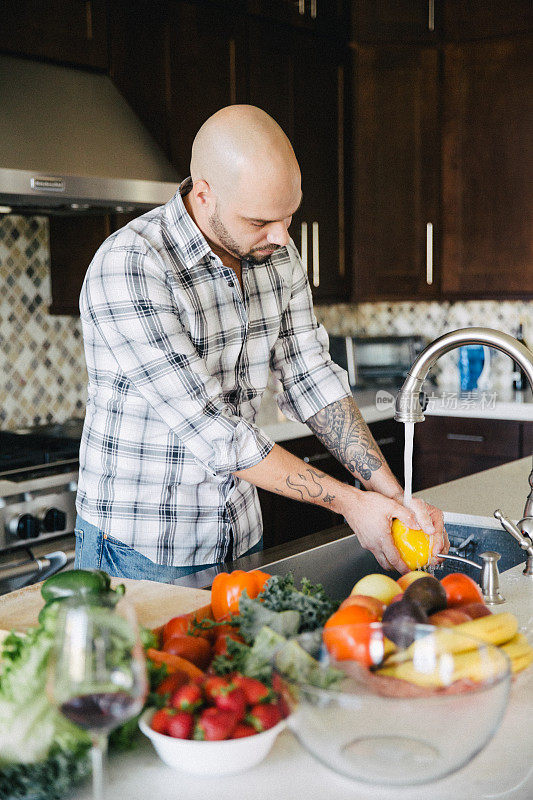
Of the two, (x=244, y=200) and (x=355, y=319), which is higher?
(x=244, y=200)

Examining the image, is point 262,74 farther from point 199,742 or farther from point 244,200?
point 199,742

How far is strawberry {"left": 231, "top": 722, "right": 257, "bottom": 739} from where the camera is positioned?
0.75 meters

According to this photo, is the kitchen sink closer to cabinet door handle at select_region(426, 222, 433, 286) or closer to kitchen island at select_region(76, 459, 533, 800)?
kitchen island at select_region(76, 459, 533, 800)

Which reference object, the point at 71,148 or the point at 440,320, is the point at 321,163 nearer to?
the point at 440,320

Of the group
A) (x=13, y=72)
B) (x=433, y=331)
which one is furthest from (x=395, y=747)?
(x=433, y=331)

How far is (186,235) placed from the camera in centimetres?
157

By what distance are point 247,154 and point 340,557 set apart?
2.36 feet

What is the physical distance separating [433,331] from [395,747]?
12.1 ft

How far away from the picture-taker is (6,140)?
7.61 feet

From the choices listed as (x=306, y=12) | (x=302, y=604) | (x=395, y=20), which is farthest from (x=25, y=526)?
(x=395, y=20)

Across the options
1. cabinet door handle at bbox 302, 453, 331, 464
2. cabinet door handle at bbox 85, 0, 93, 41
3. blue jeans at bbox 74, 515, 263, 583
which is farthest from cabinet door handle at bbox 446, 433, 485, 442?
blue jeans at bbox 74, 515, 263, 583

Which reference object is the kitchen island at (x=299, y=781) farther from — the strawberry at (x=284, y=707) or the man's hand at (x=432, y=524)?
the man's hand at (x=432, y=524)

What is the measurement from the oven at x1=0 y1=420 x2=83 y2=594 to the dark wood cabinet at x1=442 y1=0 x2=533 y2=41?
257cm

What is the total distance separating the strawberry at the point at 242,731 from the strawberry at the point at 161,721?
0.19ft
